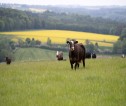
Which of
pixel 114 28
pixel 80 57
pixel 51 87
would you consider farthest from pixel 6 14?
pixel 51 87

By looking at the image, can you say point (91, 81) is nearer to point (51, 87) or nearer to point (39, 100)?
point (51, 87)

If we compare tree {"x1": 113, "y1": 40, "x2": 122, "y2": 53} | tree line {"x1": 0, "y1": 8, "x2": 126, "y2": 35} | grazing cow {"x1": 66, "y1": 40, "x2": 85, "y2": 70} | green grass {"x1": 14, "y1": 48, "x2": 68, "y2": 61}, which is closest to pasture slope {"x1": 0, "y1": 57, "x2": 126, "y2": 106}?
grazing cow {"x1": 66, "y1": 40, "x2": 85, "y2": 70}

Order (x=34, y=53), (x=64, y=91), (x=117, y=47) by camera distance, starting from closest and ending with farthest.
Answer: (x=64, y=91), (x=34, y=53), (x=117, y=47)

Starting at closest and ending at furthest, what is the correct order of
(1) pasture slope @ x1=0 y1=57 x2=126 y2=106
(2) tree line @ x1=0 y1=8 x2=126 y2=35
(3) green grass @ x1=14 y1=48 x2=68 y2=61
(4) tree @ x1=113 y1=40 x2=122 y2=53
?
(1) pasture slope @ x1=0 y1=57 x2=126 y2=106 → (3) green grass @ x1=14 y1=48 x2=68 y2=61 → (4) tree @ x1=113 y1=40 x2=122 y2=53 → (2) tree line @ x1=0 y1=8 x2=126 y2=35

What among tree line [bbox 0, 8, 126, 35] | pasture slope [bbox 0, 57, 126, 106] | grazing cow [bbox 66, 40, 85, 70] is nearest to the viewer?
pasture slope [bbox 0, 57, 126, 106]

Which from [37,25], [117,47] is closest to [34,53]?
[117,47]

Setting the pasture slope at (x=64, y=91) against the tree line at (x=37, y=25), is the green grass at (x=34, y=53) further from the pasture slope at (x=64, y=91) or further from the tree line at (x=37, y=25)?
the pasture slope at (x=64, y=91)

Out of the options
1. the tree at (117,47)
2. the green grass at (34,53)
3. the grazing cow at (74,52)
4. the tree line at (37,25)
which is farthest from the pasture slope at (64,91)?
the tree line at (37,25)

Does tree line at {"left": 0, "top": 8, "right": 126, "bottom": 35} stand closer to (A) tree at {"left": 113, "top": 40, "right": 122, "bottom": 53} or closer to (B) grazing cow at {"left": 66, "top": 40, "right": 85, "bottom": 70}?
(A) tree at {"left": 113, "top": 40, "right": 122, "bottom": 53}

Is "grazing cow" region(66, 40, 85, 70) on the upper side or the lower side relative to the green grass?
upper

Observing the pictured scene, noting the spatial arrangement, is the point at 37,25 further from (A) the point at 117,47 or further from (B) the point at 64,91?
(B) the point at 64,91

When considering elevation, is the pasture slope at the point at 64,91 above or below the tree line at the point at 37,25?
above

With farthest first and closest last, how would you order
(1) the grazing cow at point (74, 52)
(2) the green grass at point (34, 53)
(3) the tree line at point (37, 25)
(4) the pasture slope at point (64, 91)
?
(3) the tree line at point (37, 25) < (2) the green grass at point (34, 53) < (1) the grazing cow at point (74, 52) < (4) the pasture slope at point (64, 91)

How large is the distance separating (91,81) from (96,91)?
2310 millimetres
